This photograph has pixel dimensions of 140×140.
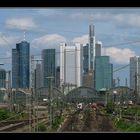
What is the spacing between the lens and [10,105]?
37.3ft

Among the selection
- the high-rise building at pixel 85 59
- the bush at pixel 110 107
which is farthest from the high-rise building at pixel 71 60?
the bush at pixel 110 107

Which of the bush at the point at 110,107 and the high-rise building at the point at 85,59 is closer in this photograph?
the high-rise building at the point at 85,59

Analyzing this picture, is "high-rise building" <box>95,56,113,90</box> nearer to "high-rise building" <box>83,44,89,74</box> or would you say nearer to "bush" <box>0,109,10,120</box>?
"high-rise building" <box>83,44,89,74</box>

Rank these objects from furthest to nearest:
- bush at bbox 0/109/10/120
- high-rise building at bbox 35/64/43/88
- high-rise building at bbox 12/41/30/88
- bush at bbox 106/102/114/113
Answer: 1. bush at bbox 106/102/114/113
2. bush at bbox 0/109/10/120
3. high-rise building at bbox 35/64/43/88
4. high-rise building at bbox 12/41/30/88

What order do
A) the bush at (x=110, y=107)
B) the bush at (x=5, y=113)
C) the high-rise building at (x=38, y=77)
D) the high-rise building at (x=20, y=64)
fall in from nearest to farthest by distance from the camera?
1. the high-rise building at (x=20, y=64)
2. the high-rise building at (x=38, y=77)
3. the bush at (x=5, y=113)
4. the bush at (x=110, y=107)

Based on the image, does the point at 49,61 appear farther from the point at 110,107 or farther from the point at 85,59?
the point at 110,107

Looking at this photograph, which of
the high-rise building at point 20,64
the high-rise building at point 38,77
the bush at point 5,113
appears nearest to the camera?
the high-rise building at point 20,64

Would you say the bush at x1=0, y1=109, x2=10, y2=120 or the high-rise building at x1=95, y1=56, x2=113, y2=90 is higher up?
the high-rise building at x1=95, y1=56, x2=113, y2=90

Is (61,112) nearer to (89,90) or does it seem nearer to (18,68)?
(89,90)

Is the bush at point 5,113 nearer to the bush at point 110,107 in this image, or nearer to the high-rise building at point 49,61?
the high-rise building at point 49,61

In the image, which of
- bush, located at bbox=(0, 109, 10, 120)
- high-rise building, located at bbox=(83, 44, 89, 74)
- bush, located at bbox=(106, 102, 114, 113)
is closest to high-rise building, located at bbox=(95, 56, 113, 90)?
high-rise building, located at bbox=(83, 44, 89, 74)

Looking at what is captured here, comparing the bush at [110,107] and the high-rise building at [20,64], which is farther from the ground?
the high-rise building at [20,64]
